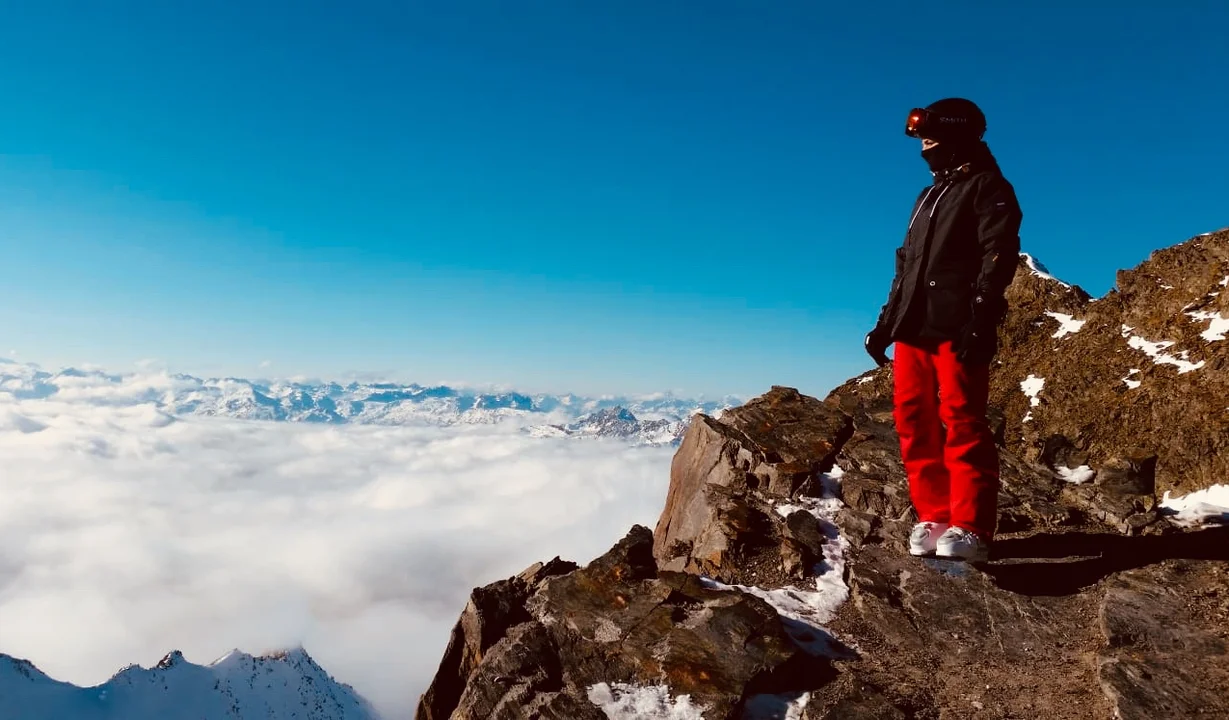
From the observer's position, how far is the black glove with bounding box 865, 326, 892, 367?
359 inches

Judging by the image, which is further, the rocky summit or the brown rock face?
the brown rock face

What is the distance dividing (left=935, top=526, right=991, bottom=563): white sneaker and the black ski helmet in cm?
520

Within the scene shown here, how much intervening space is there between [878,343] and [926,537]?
2.82 m

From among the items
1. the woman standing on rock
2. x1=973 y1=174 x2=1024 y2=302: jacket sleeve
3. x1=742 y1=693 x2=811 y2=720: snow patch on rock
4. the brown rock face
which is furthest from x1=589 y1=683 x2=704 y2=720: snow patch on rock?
the brown rock face

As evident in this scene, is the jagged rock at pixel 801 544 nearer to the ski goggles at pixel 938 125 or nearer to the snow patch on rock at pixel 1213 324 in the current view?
the ski goggles at pixel 938 125

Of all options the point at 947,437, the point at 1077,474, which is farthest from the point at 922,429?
the point at 1077,474

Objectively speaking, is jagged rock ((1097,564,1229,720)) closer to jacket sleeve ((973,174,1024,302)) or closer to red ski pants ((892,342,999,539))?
red ski pants ((892,342,999,539))

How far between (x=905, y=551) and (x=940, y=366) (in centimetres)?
347

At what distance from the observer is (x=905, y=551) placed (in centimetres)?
1016

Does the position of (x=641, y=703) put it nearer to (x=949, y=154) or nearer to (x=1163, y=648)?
(x=1163, y=648)

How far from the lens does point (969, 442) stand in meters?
8.21

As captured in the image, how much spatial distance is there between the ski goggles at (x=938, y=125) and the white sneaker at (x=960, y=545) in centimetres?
522

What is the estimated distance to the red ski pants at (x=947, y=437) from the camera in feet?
26.9

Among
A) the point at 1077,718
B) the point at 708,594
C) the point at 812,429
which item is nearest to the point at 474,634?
the point at 708,594
